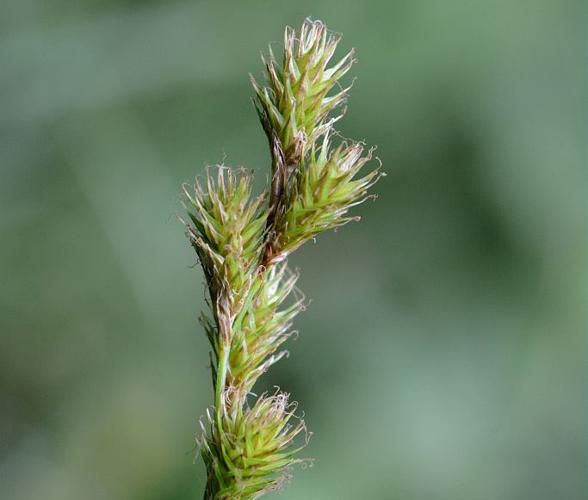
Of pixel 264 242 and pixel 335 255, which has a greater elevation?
pixel 264 242

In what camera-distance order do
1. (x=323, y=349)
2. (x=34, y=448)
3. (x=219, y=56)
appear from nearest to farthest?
(x=34, y=448), (x=323, y=349), (x=219, y=56)

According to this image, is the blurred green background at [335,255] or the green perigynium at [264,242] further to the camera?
the blurred green background at [335,255]

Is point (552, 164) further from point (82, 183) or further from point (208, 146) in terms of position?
point (82, 183)

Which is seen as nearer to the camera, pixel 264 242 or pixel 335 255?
pixel 264 242

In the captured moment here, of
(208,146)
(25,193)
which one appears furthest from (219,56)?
(25,193)
